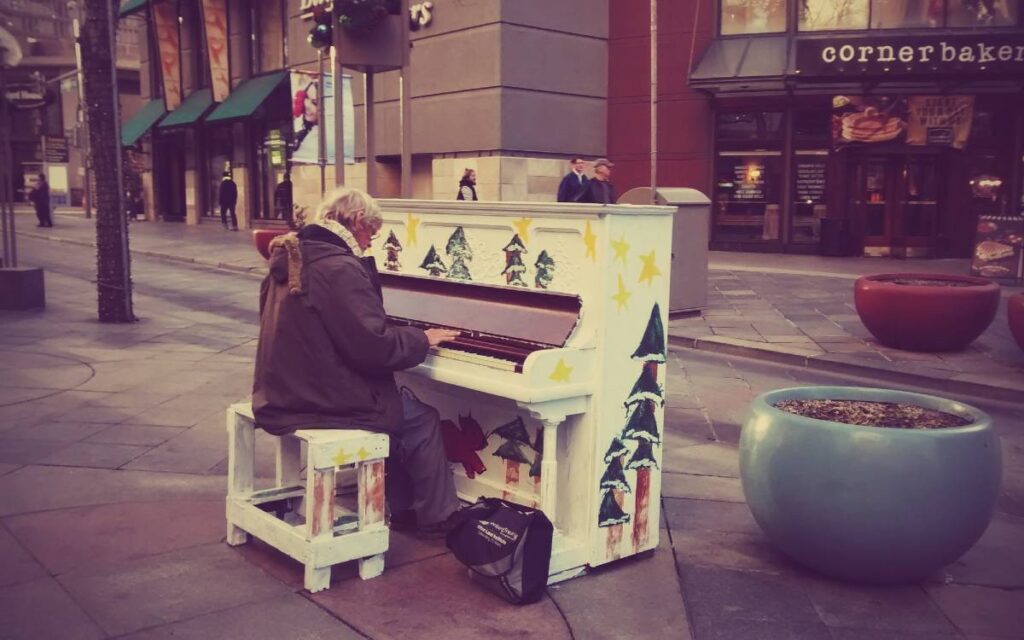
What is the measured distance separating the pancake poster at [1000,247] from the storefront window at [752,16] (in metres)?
7.34

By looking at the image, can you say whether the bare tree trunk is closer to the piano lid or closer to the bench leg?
the piano lid

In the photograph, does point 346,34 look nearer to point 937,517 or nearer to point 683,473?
point 683,473

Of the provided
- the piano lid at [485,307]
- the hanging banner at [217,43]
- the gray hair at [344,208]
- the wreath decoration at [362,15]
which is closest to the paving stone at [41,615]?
the gray hair at [344,208]

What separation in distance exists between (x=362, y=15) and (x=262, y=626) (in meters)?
6.06

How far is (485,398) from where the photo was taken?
4.84 meters

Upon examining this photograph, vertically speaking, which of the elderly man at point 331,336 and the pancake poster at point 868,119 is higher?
the pancake poster at point 868,119

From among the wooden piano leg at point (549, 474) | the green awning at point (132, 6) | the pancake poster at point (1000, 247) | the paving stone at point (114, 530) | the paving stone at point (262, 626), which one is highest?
the green awning at point (132, 6)

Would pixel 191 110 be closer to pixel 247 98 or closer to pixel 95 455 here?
pixel 247 98

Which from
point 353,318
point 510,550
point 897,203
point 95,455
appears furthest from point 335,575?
point 897,203

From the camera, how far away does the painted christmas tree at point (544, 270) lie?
432 cm

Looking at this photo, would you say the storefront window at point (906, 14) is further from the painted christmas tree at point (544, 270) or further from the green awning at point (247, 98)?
the painted christmas tree at point (544, 270)

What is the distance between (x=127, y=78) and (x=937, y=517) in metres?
55.8

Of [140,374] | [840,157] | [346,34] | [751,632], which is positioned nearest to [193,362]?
[140,374]

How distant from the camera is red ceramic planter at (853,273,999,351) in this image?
9562 millimetres
